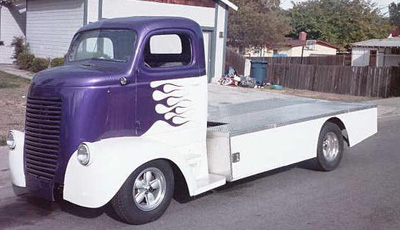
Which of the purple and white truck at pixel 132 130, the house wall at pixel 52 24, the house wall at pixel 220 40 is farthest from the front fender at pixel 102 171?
the house wall at pixel 220 40

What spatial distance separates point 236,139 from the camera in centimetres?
649

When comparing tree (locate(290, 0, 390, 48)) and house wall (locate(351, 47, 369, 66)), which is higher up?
tree (locate(290, 0, 390, 48))

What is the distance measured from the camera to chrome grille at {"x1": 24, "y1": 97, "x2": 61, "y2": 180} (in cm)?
558

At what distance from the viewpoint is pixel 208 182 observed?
6273 mm

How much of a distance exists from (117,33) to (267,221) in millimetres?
2703

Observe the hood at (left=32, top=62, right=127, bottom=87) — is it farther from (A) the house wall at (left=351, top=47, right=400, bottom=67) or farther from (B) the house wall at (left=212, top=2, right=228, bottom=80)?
(A) the house wall at (left=351, top=47, right=400, bottom=67)

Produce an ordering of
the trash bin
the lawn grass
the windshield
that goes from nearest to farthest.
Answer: the windshield → the lawn grass → the trash bin

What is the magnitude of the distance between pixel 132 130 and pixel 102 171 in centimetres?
74

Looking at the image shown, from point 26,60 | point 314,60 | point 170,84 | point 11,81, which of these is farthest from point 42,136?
point 314,60

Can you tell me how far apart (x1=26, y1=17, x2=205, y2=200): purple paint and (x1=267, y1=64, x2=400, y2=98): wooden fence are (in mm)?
18213

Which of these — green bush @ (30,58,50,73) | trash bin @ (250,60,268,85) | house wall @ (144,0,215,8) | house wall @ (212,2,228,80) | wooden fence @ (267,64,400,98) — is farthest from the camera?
trash bin @ (250,60,268,85)

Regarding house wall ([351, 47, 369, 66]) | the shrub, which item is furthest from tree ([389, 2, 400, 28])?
the shrub

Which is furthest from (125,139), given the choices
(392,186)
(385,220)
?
(392,186)

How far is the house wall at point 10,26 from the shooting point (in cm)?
2739
